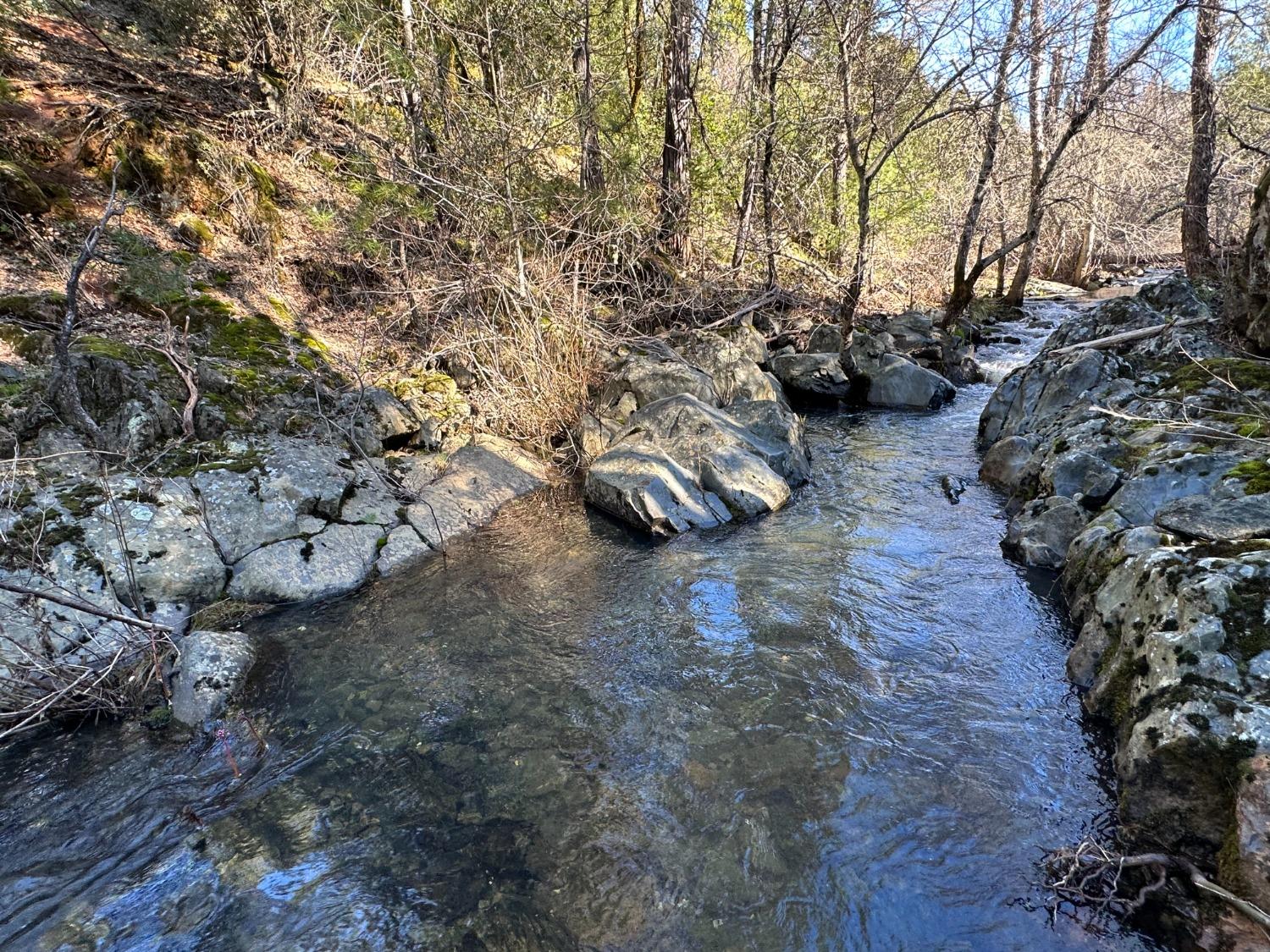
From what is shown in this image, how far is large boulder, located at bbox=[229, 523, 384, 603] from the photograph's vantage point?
4570 millimetres

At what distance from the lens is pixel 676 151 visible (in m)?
10.0

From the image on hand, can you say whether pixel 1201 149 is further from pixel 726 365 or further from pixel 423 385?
pixel 423 385

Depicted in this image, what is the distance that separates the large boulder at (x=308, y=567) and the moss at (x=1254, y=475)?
5.52 metres

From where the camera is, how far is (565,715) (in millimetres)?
3533

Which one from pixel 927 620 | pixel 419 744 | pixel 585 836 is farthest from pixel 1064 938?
pixel 419 744

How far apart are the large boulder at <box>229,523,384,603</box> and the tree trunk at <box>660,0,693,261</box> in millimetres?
6768

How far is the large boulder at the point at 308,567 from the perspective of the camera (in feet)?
15.0

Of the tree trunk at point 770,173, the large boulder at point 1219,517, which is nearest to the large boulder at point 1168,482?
the large boulder at point 1219,517

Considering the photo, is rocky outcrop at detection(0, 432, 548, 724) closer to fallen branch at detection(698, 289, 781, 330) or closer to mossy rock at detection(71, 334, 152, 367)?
mossy rock at detection(71, 334, 152, 367)

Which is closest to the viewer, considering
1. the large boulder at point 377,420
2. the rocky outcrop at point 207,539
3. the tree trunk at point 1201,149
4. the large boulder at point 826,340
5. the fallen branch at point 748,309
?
the rocky outcrop at point 207,539

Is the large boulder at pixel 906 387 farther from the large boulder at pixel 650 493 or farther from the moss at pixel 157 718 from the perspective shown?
the moss at pixel 157 718

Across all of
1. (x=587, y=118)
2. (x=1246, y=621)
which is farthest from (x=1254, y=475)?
(x=587, y=118)

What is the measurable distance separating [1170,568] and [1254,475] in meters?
1.17

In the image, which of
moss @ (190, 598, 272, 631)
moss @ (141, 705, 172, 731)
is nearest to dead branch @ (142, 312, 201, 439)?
moss @ (190, 598, 272, 631)
